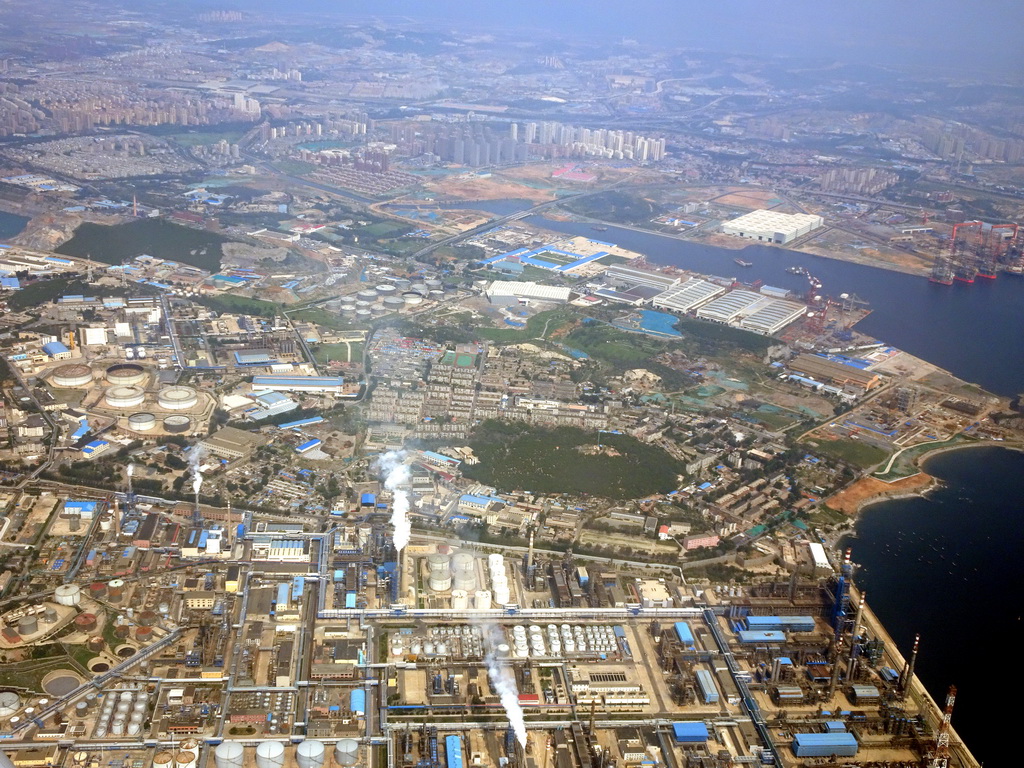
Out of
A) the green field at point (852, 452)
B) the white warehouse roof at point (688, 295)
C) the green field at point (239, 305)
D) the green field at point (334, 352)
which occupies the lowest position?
the green field at point (852, 452)

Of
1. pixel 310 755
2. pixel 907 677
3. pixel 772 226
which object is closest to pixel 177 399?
pixel 310 755

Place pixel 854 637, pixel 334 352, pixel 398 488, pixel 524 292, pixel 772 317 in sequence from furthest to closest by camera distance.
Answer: pixel 524 292
pixel 772 317
pixel 334 352
pixel 398 488
pixel 854 637

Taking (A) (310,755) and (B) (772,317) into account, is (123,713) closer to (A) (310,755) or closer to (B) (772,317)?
(A) (310,755)

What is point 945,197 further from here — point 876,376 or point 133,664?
point 133,664

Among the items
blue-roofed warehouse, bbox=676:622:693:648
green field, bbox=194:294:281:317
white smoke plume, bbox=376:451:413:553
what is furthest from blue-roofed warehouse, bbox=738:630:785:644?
green field, bbox=194:294:281:317

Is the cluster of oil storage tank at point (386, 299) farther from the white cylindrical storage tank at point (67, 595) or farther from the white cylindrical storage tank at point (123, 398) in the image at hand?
the white cylindrical storage tank at point (67, 595)

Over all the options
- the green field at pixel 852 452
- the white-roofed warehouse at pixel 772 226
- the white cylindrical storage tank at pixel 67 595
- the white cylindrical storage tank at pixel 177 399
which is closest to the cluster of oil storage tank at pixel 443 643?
the white cylindrical storage tank at pixel 67 595

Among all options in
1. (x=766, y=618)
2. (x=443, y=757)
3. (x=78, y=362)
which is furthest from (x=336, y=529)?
(x=78, y=362)
